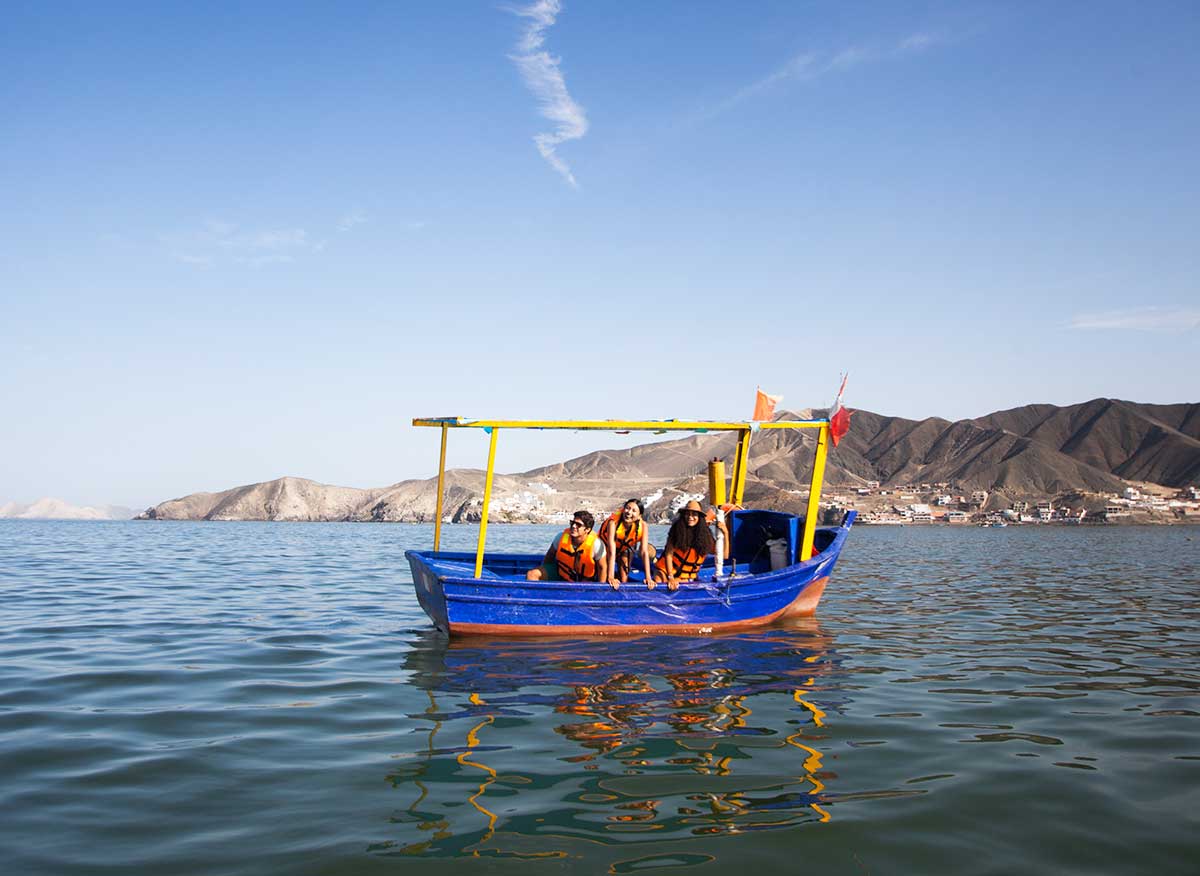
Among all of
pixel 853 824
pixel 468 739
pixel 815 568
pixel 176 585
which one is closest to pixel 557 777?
pixel 468 739

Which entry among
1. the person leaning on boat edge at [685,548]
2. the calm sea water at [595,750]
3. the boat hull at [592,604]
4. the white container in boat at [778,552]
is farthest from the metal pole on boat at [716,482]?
the calm sea water at [595,750]

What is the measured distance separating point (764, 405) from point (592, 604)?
5357mm

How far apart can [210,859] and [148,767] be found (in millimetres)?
2202

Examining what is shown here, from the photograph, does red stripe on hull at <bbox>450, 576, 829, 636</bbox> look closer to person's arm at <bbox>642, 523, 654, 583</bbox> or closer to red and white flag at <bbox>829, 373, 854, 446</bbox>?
person's arm at <bbox>642, 523, 654, 583</bbox>

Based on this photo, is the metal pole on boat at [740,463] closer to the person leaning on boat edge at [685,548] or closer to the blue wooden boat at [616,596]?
the blue wooden boat at [616,596]

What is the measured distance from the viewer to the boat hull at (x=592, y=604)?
1313 cm

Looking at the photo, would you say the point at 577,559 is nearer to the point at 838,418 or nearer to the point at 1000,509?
the point at 838,418

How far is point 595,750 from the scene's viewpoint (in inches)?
284

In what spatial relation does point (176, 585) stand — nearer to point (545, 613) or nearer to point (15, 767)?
point (545, 613)

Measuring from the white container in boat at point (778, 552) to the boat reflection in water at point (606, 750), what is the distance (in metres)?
4.26

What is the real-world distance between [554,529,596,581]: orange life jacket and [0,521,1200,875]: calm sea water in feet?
4.99

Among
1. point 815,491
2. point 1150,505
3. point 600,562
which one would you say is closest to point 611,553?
point 600,562

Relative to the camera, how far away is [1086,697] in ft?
31.3

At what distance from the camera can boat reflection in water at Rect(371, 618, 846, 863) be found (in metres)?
5.48
